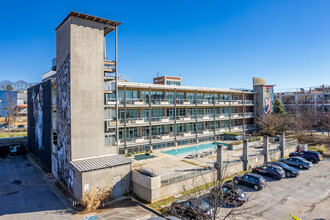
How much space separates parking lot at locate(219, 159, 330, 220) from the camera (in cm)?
1711

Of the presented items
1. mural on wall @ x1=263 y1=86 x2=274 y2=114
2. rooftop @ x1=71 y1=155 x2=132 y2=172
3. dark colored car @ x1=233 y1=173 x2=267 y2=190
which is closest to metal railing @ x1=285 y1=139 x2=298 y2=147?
mural on wall @ x1=263 y1=86 x2=274 y2=114

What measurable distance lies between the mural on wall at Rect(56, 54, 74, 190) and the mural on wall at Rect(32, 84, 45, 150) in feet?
29.1

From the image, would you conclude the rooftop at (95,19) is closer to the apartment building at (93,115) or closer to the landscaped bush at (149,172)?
the apartment building at (93,115)

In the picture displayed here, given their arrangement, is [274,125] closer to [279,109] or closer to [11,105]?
[279,109]

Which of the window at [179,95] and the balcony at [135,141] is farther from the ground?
the window at [179,95]

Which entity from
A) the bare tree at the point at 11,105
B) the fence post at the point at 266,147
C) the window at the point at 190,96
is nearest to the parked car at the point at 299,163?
the fence post at the point at 266,147

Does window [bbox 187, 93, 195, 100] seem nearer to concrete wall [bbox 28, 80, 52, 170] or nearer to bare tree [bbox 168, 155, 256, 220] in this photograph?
bare tree [bbox 168, 155, 256, 220]

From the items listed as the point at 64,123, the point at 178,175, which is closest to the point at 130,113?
the point at 64,123

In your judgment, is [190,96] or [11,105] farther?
[11,105]

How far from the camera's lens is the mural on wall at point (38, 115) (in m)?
32.2

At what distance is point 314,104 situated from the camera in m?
74.4

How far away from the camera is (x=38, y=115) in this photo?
112ft

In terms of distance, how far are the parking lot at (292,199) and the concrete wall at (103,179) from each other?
892 centimetres

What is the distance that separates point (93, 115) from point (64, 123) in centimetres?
322
